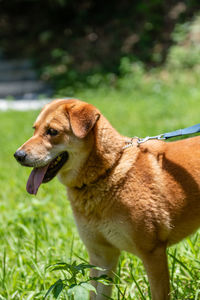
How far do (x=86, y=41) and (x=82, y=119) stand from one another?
44.0 ft

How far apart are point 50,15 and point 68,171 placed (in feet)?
50.2

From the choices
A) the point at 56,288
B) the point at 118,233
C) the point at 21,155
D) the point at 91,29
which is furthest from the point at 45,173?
the point at 91,29

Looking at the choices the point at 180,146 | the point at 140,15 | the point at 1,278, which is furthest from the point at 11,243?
the point at 140,15

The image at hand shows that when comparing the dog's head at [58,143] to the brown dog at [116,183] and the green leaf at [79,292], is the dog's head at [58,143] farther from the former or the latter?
the green leaf at [79,292]

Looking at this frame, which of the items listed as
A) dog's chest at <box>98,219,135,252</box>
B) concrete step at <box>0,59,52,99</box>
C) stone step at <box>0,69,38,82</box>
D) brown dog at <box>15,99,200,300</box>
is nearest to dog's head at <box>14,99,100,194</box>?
brown dog at <box>15,99,200,300</box>

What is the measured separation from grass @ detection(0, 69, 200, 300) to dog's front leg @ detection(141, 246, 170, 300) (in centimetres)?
16

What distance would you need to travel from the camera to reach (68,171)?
275 cm

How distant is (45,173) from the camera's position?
2.72 metres

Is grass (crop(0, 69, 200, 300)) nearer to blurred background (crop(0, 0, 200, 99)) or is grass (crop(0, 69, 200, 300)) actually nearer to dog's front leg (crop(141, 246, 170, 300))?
dog's front leg (crop(141, 246, 170, 300))

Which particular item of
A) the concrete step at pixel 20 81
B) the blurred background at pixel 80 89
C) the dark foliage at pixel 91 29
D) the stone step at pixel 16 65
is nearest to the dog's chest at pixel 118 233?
the blurred background at pixel 80 89

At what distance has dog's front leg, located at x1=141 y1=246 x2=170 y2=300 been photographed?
2.41 m

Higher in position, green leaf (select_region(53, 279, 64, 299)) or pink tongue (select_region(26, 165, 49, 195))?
pink tongue (select_region(26, 165, 49, 195))

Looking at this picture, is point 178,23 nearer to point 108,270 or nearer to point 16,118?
point 16,118

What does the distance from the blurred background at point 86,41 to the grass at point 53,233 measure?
3820mm
